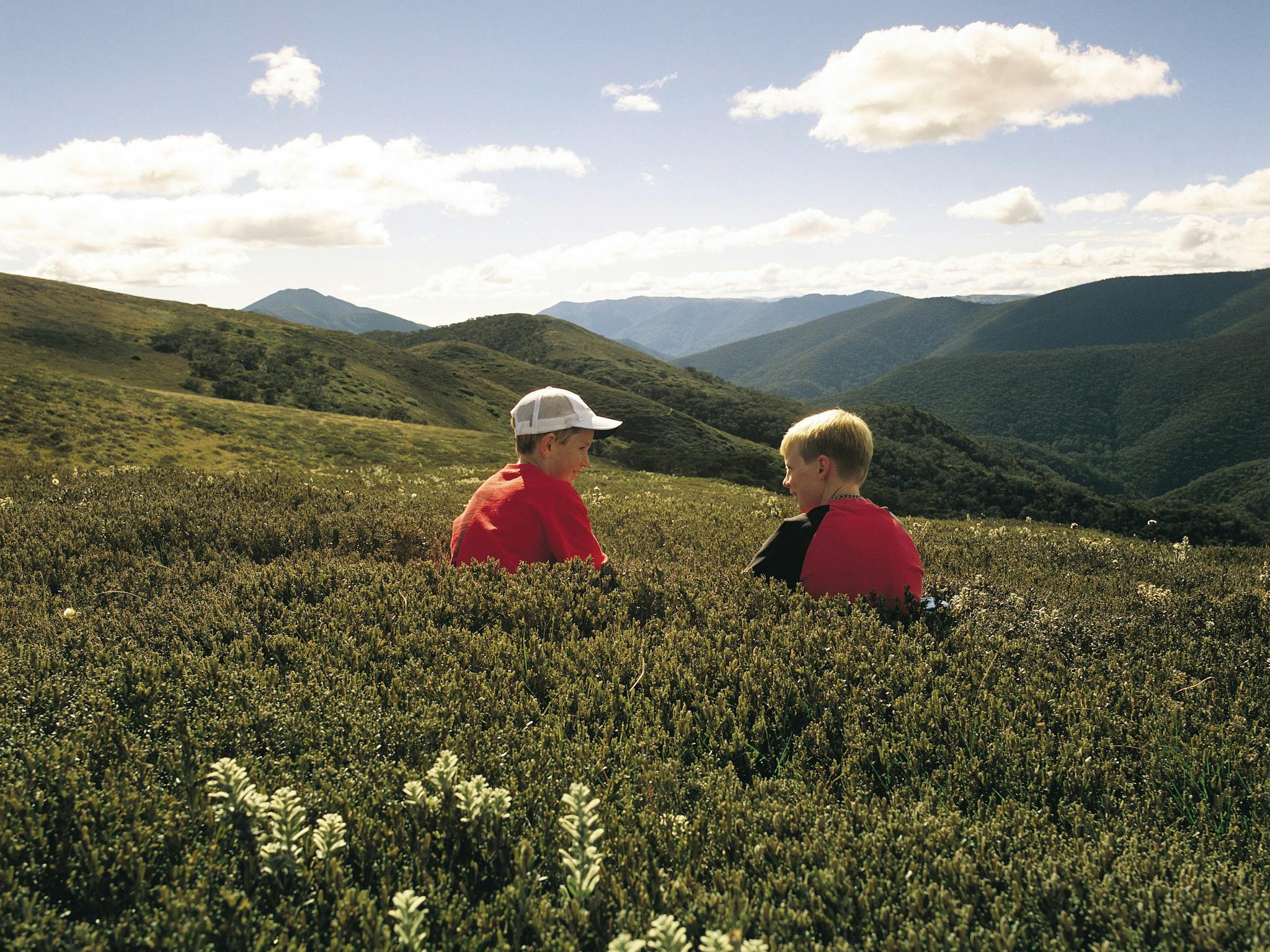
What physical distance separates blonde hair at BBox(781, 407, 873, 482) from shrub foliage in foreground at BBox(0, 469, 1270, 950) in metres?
1.05

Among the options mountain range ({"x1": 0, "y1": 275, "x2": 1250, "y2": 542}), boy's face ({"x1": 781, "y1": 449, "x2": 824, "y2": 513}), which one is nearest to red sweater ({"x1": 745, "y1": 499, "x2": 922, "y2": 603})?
boy's face ({"x1": 781, "y1": 449, "x2": 824, "y2": 513})

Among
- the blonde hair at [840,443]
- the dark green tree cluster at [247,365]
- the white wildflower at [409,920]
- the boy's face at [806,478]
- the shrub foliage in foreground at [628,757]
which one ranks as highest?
the dark green tree cluster at [247,365]

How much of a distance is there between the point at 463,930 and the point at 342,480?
1413 centimetres

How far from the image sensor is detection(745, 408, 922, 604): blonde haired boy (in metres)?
5.20

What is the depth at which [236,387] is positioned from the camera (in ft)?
209

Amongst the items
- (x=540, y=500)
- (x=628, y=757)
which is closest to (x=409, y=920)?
(x=628, y=757)

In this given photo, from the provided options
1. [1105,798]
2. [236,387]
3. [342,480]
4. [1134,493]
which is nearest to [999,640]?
[1105,798]

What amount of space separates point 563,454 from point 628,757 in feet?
10.3

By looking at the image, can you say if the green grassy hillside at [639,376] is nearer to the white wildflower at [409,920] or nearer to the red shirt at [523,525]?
the red shirt at [523,525]

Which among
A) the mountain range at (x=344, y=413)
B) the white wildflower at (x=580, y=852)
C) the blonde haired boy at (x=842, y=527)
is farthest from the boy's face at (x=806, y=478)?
the mountain range at (x=344, y=413)

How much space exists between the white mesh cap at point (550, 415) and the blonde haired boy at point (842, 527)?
156 cm

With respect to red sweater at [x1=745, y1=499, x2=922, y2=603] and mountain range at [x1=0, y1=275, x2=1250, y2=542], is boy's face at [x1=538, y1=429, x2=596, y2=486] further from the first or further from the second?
mountain range at [x1=0, y1=275, x2=1250, y2=542]

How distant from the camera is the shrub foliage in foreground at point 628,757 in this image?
83.2 inches

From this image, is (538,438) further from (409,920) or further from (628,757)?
(409,920)
